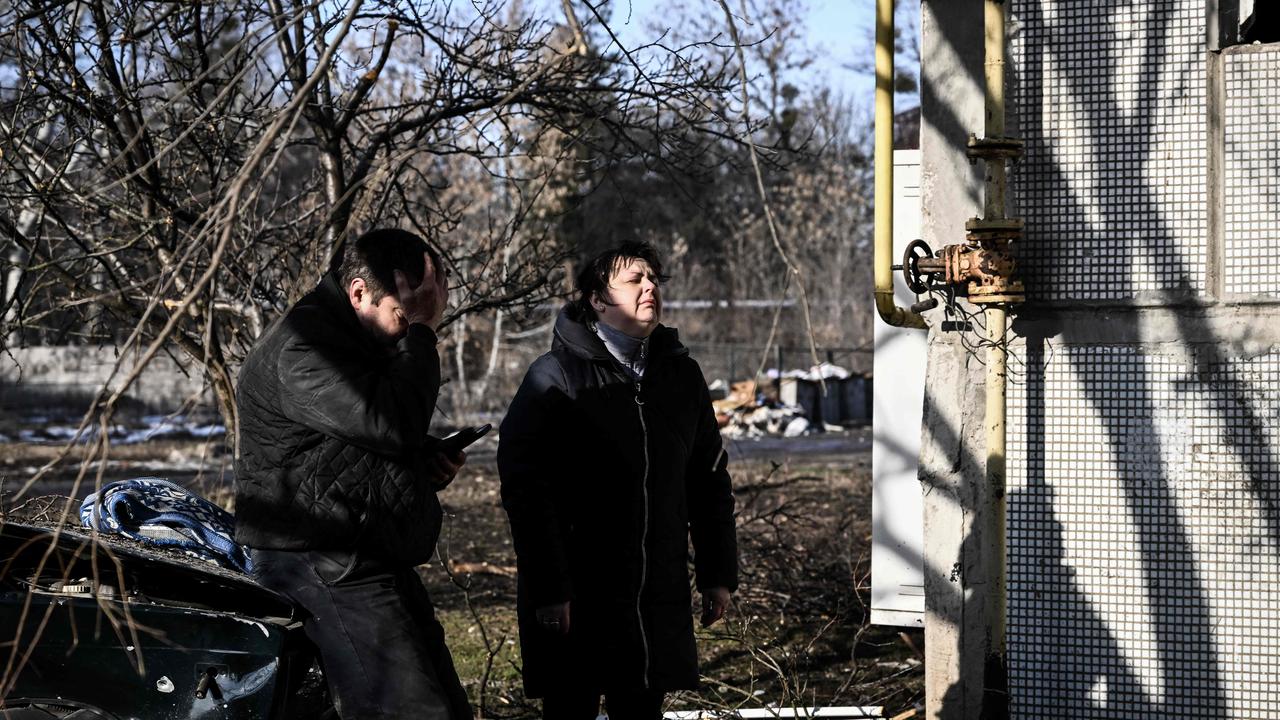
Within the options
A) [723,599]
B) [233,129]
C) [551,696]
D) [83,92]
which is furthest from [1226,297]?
[233,129]

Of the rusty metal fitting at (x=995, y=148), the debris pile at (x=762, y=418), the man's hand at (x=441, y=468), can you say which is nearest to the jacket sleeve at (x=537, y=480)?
the man's hand at (x=441, y=468)

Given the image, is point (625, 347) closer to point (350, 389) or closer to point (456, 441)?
point (456, 441)

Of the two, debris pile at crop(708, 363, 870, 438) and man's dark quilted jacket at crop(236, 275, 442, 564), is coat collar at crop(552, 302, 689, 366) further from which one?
debris pile at crop(708, 363, 870, 438)

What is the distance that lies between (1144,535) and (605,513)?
1669 millimetres

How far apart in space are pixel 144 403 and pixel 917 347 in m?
22.4

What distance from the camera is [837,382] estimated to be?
22.3 metres

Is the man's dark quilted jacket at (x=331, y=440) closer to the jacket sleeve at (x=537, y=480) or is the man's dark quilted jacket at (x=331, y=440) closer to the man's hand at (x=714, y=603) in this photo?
the jacket sleeve at (x=537, y=480)

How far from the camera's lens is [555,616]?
11.0 ft

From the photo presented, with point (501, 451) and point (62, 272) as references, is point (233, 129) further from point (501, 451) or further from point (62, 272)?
point (501, 451)

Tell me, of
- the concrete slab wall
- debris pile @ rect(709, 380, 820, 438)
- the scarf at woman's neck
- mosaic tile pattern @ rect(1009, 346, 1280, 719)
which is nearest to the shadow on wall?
mosaic tile pattern @ rect(1009, 346, 1280, 719)

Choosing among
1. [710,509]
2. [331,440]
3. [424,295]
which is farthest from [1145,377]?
[331,440]

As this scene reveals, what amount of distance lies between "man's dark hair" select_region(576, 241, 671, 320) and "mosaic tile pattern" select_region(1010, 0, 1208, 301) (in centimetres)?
118

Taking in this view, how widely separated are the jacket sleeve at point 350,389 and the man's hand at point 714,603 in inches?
46.9

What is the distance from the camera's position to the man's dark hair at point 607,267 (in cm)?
361
